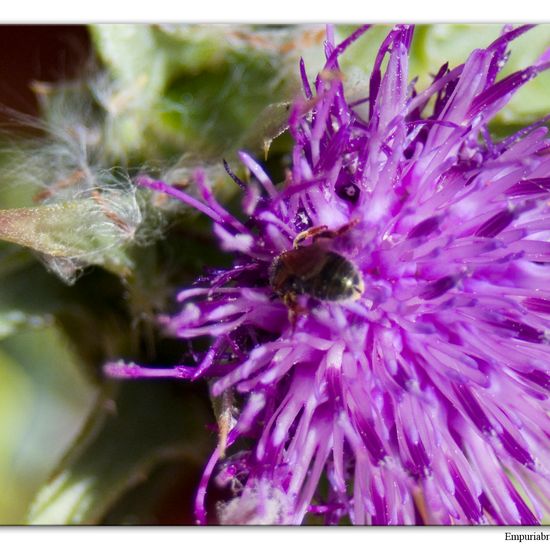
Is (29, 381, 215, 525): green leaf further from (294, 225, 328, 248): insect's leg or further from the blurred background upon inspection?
(294, 225, 328, 248): insect's leg

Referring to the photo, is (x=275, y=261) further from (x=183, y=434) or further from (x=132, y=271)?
(x=183, y=434)

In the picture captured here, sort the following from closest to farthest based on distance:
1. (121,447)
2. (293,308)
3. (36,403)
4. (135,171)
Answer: (293,308), (135,171), (121,447), (36,403)

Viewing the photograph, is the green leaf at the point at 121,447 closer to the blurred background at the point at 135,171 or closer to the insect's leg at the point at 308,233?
the blurred background at the point at 135,171

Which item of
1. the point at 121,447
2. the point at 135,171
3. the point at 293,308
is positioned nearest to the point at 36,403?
the point at 121,447

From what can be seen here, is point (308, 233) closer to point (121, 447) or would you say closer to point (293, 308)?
point (293, 308)

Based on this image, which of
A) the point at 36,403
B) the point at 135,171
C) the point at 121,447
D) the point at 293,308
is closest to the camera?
the point at 293,308

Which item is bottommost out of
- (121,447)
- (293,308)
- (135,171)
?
(121,447)
